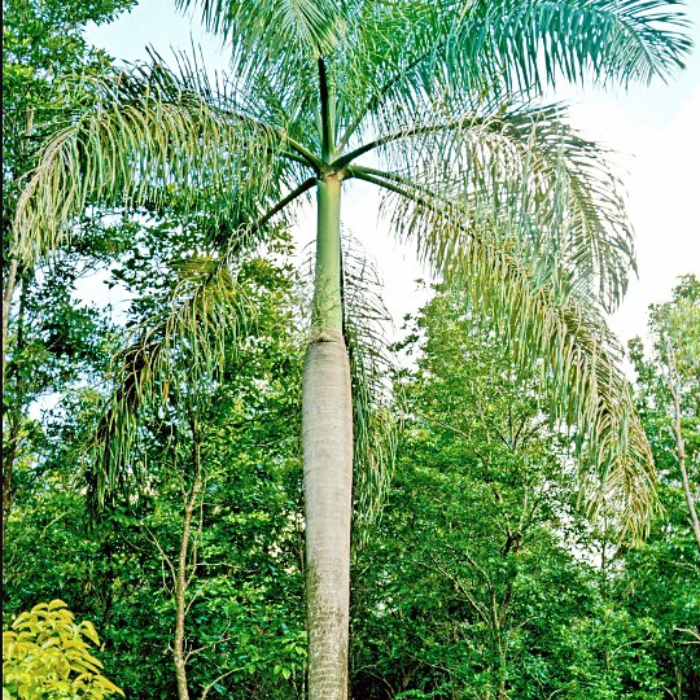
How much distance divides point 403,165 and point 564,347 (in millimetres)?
1519

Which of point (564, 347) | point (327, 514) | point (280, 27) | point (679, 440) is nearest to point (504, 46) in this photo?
point (280, 27)

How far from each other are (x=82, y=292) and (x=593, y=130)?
20.0 feet

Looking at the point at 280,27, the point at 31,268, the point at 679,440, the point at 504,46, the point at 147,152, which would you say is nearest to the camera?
the point at 280,27

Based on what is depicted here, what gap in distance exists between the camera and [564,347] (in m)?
5.59

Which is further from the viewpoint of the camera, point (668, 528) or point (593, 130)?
point (668, 528)

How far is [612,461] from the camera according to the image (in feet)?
18.1

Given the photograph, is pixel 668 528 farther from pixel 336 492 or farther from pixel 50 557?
pixel 336 492

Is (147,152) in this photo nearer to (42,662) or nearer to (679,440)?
(42,662)

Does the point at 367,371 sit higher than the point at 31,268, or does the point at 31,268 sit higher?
the point at 31,268

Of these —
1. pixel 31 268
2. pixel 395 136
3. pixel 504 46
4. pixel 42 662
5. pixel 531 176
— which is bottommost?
pixel 42 662

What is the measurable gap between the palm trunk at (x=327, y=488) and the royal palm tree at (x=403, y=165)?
0.4 inches

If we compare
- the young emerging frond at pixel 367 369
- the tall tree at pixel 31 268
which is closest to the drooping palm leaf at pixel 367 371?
the young emerging frond at pixel 367 369

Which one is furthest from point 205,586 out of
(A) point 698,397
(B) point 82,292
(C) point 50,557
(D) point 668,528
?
(A) point 698,397

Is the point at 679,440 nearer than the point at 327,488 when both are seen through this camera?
No
